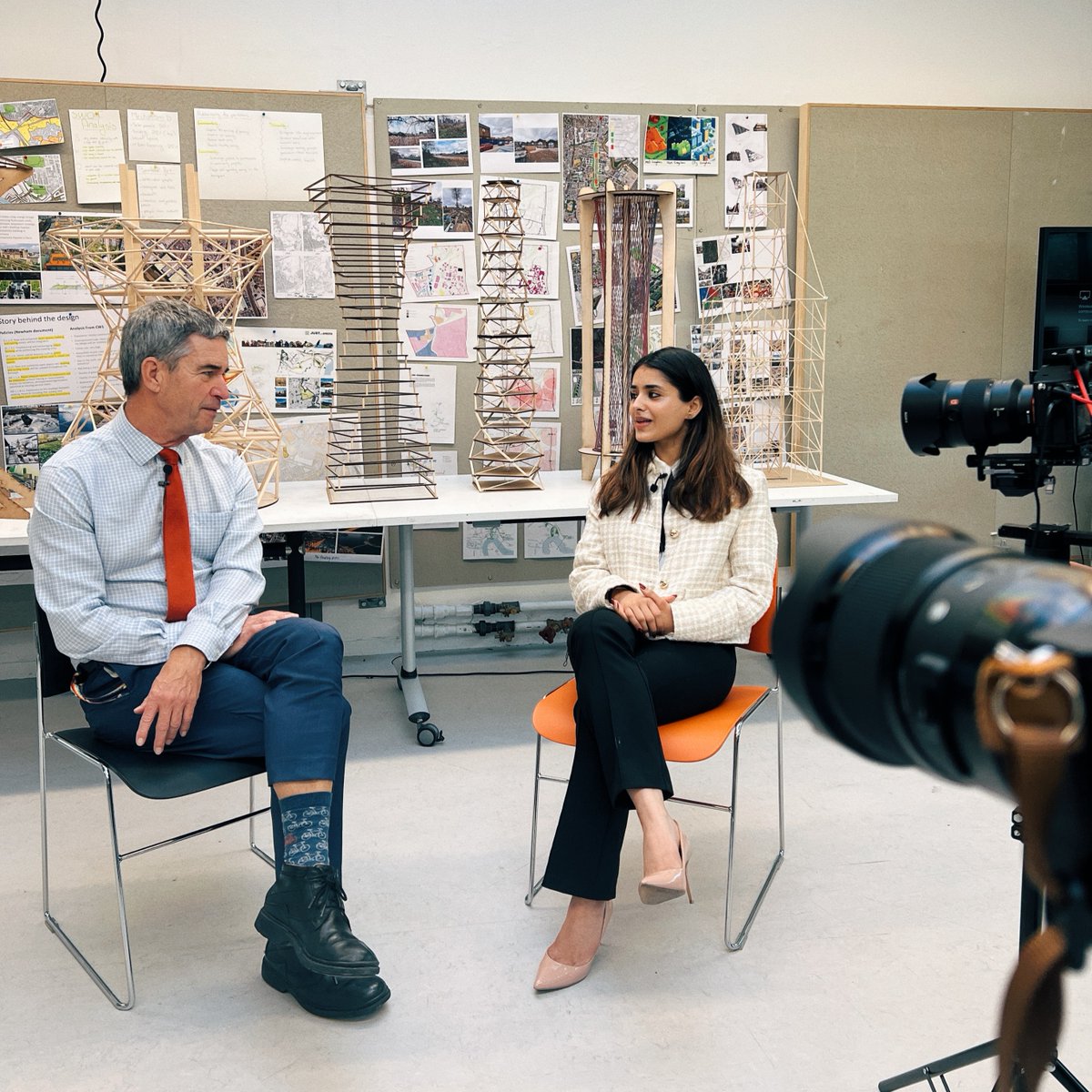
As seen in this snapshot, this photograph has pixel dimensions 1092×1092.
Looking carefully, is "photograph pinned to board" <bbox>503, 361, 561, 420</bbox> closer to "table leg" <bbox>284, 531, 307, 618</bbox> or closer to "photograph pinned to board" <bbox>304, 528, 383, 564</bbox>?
"photograph pinned to board" <bbox>304, 528, 383, 564</bbox>

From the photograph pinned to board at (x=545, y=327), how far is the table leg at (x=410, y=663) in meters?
0.89

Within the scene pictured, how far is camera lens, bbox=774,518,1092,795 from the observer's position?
1.91ft

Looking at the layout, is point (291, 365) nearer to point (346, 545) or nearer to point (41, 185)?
point (346, 545)

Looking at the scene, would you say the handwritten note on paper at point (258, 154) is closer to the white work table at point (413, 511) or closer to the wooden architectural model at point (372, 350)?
the wooden architectural model at point (372, 350)

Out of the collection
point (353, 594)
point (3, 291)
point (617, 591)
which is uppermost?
point (3, 291)

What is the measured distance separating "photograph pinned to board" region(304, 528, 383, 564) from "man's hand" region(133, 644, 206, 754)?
185 centimetres

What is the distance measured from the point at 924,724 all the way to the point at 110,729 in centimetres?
174

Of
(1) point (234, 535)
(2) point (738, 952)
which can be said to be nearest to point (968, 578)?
(2) point (738, 952)

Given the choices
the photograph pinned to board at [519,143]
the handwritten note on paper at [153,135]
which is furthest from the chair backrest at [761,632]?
the handwritten note on paper at [153,135]

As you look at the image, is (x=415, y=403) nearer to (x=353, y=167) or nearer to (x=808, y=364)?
(x=353, y=167)

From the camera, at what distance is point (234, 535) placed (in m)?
2.25

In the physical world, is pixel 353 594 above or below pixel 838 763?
above

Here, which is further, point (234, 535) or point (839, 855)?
point (839, 855)

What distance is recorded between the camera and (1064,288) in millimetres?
3945
